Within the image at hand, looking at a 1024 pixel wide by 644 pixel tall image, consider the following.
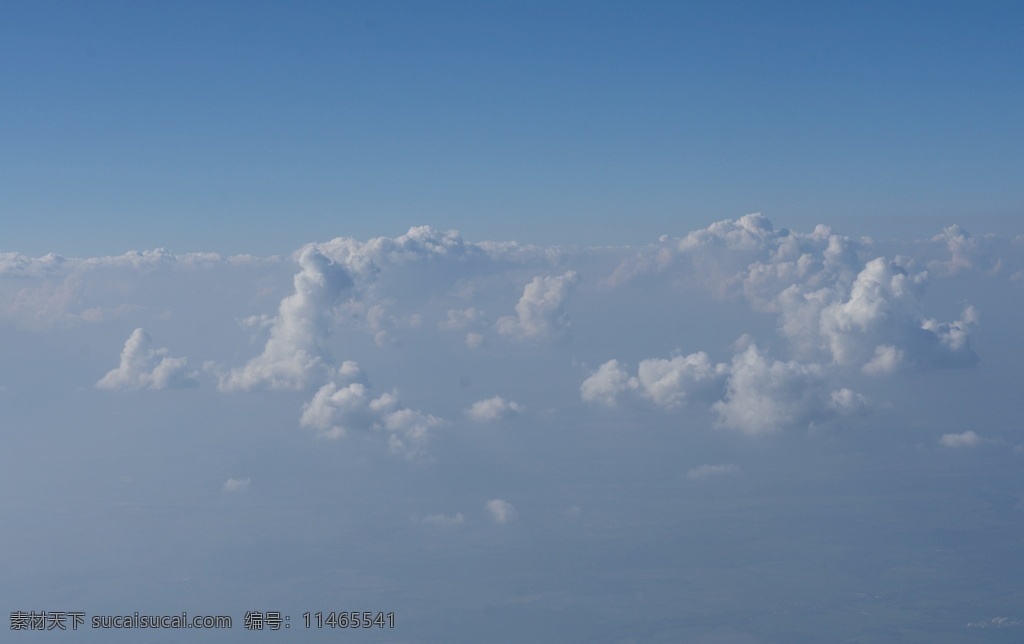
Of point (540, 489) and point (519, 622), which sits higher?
point (540, 489)

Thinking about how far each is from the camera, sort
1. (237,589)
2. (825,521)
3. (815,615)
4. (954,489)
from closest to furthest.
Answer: (815,615) → (237,589) → (825,521) → (954,489)

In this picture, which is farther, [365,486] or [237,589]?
[365,486]

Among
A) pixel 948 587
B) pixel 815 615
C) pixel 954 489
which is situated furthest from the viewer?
pixel 954 489

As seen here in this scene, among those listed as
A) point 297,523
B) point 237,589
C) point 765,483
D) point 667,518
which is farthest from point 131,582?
point 765,483

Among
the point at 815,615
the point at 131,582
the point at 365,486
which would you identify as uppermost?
the point at 365,486

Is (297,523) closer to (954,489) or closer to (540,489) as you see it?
(540,489)

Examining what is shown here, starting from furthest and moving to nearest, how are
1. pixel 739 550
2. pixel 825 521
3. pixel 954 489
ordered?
pixel 954 489 → pixel 825 521 → pixel 739 550

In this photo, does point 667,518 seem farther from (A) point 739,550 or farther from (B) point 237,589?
(B) point 237,589

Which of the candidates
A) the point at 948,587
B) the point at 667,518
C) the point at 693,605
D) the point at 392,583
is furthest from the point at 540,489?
the point at 948,587

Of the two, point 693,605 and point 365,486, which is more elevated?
point 365,486
